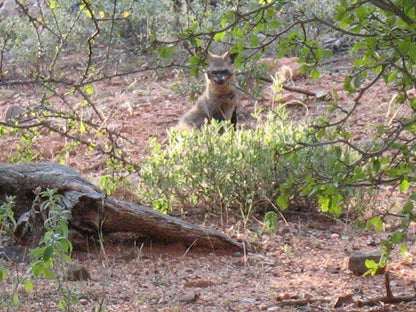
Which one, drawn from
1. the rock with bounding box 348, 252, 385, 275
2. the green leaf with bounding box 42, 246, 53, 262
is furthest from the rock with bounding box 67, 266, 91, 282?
the green leaf with bounding box 42, 246, 53, 262

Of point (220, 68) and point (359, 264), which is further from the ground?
point (220, 68)

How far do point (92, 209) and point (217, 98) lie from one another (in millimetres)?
5969

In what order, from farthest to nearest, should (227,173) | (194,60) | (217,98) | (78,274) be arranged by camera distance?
(217,98) < (227,173) < (78,274) < (194,60)

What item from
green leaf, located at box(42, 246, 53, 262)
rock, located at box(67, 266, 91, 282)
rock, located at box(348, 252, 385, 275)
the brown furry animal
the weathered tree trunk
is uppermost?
the brown furry animal

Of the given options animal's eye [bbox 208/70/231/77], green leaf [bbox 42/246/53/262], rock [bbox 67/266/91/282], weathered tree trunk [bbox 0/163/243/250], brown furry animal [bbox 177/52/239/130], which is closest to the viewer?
green leaf [bbox 42/246/53/262]

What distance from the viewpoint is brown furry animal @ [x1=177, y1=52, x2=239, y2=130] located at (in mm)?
10555

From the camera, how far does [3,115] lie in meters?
10.5

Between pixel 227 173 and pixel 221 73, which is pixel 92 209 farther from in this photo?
pixel 221 73

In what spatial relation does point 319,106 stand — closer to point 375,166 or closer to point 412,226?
point 412,226

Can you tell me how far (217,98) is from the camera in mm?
11055

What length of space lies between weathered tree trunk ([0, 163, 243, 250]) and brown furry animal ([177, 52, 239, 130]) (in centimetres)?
494

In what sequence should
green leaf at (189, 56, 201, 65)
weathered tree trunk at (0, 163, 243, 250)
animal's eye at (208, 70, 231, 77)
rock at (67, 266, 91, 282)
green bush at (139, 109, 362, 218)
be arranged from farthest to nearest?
animal's eye at (208, 70, 231, 77)
green bush at (139, 109, 362, 218)
weathered tree trunk at (0, 163, 243, 250)
rock at (67, 266, 91, 282)
green leaf at (189, 56, 201, 65)

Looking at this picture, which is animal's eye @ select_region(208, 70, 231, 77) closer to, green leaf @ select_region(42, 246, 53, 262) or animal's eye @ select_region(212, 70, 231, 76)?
animal's eye @ select_region(212, 70, 231, 76)

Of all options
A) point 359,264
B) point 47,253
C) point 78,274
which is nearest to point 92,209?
point 78,274
